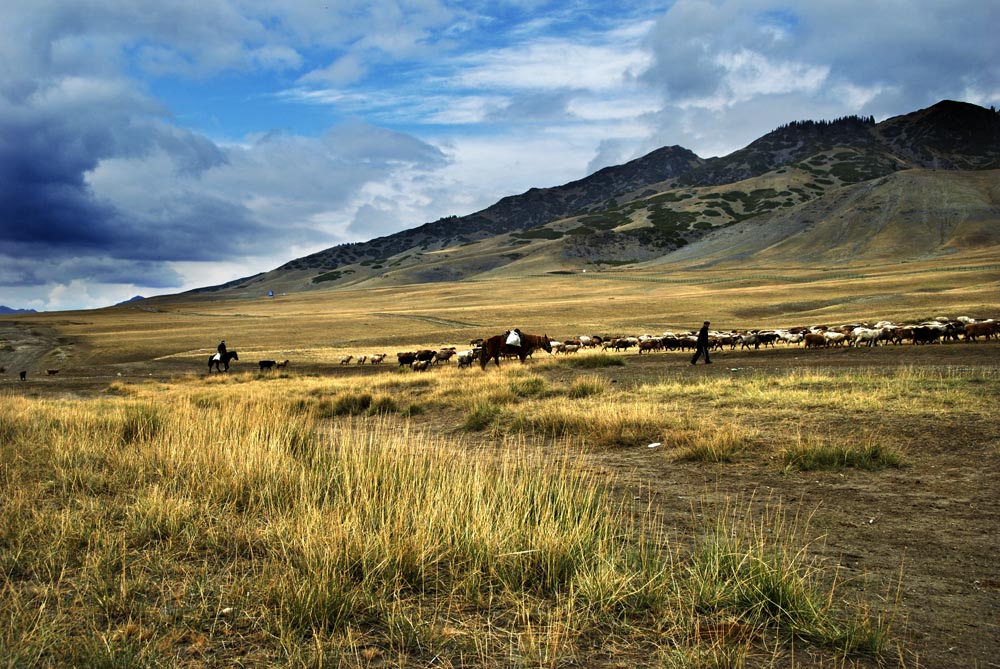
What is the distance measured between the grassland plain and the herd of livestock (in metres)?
16.3

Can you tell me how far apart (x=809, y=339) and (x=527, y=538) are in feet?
99.8

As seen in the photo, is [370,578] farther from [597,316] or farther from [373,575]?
[597,316]

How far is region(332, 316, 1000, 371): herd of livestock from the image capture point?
94.2 feet

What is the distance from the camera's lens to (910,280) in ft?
260

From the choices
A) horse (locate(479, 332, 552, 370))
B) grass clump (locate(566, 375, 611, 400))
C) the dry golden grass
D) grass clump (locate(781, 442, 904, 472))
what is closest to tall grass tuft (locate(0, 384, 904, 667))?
grass clump (locate(781, 442, 904, 472))

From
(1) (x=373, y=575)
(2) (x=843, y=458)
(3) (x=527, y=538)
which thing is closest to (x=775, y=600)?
(3) (x=527, y=538)

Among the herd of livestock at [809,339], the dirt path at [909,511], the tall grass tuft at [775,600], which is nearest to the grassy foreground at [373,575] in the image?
the tall grass tuft at [775,600]

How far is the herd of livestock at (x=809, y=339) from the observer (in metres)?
28.7

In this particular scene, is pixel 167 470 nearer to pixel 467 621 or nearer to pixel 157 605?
pixel 157 605

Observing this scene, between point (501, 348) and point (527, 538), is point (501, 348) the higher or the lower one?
the higher one

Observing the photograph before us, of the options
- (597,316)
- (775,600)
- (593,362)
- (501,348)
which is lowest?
(593,362)

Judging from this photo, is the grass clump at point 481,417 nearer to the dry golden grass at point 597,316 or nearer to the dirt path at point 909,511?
the dirt path at point 909,511

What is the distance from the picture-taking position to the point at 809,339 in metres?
31.5

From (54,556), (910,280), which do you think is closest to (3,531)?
(54,556)
